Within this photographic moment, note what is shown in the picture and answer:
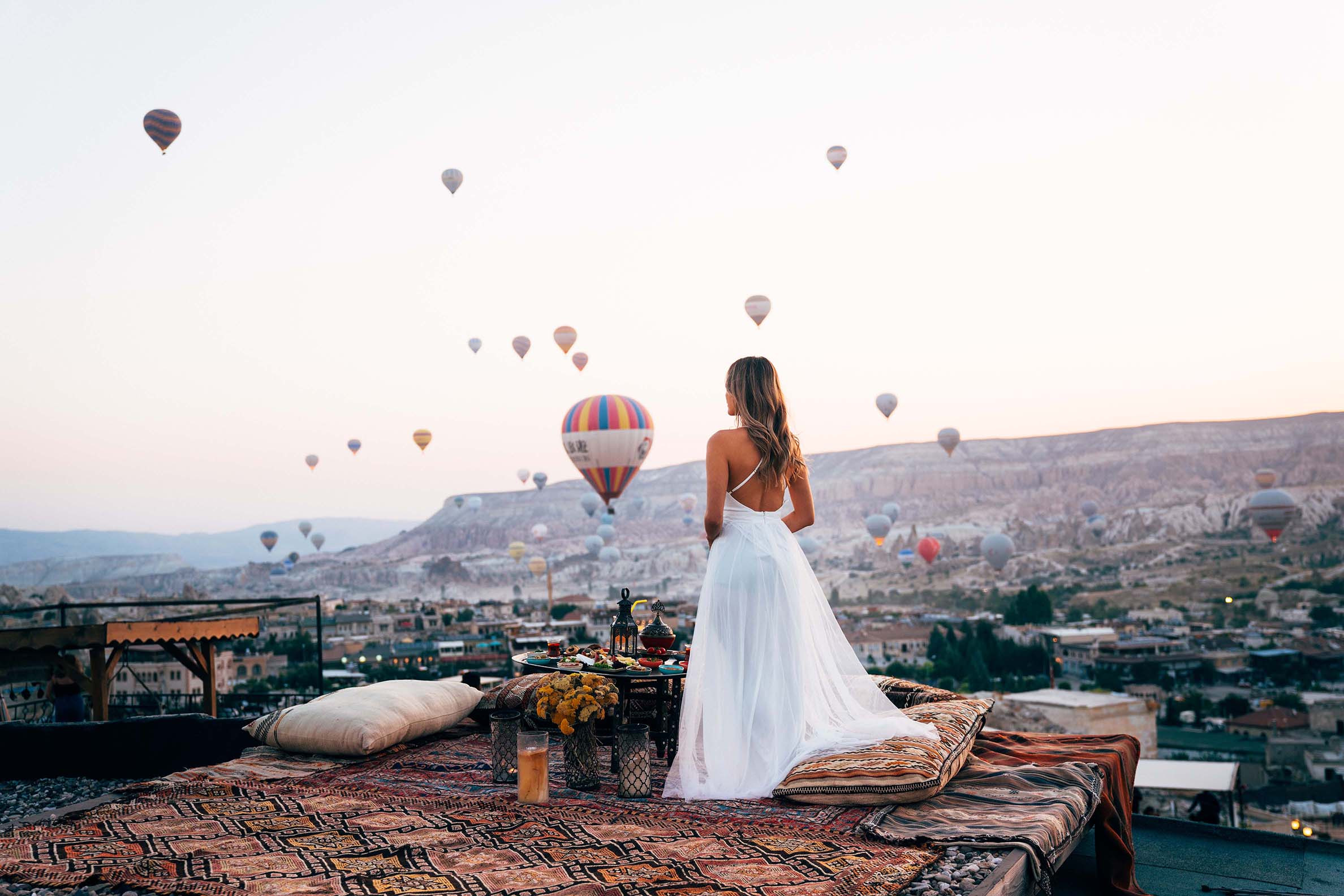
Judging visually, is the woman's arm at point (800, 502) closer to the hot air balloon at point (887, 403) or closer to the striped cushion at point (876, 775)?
the striped cushion at point (876, 775)

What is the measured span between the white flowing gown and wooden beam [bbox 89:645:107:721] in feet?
16.6

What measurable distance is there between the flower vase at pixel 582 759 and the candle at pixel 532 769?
0.88ft

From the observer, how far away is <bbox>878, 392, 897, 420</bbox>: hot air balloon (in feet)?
109

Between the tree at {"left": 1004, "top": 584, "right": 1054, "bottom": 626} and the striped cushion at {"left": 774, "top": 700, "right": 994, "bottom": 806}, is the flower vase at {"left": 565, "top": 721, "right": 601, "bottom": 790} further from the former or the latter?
the tree at {"left": 1004, "top": 584, "right": 1054, "bottom": 626}

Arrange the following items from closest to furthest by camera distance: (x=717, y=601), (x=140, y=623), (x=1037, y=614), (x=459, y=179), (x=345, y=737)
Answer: (x=717, y=601) < (x=345, y=737) < (x=140, y=623) < (x=459, y=179) < (x=1037, y=614)

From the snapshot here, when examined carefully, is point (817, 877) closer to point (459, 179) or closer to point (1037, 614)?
point (459, 179)

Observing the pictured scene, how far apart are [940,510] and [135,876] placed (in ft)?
389

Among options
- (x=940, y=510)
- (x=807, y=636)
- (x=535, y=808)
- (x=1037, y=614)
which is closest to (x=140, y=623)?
(x=535, y=808)

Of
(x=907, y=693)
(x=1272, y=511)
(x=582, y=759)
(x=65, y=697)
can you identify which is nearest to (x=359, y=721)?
(x=582, y=759)

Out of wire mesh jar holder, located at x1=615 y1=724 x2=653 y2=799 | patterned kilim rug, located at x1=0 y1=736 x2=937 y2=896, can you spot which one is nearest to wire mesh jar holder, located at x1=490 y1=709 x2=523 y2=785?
patterned kilim rug, located at x1=0 y1=736 x2=937 y2=896

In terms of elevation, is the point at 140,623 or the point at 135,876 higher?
the point at 140,623

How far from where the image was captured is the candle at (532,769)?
14.5ft

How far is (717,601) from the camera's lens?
15.7 feet

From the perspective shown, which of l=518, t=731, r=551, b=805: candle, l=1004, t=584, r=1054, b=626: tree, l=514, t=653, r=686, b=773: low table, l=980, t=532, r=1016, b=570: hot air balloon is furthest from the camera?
l=1004, t=584, r=1054, b=626: tree
